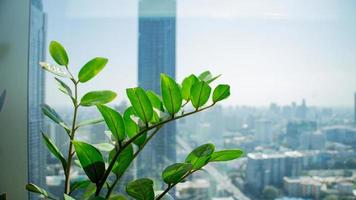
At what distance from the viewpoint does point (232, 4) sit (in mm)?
1044

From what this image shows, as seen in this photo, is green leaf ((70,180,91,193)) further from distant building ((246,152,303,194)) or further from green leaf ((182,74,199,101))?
distant building ((246,152,303,194))

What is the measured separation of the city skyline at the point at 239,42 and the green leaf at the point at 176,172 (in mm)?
541

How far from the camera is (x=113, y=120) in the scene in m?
0.52

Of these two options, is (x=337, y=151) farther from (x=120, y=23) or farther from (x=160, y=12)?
(x=120, y=23)

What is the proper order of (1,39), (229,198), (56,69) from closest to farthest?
(56,69) < (1,39) < (229,198)

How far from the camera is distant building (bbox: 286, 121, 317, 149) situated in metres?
1.05

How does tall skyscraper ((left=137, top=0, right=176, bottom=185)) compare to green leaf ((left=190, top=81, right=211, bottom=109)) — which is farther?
tall skyscraper ((left=137, top=0, right=176, bottom=185))

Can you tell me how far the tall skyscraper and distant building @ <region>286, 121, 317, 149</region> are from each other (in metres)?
0.43

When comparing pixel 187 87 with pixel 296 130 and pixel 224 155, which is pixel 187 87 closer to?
pixel 224 155

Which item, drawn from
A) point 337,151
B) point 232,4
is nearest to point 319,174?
point 337,151

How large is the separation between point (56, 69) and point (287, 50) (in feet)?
2.72

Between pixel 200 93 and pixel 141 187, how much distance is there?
20 centimetres

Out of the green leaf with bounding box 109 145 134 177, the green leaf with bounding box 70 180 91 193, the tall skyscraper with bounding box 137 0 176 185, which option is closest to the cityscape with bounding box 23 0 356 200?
the tall skyscraper with bounding box 137 0 176 185

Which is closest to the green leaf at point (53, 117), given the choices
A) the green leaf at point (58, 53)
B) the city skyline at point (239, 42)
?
the green leaf at point (58, 53)
